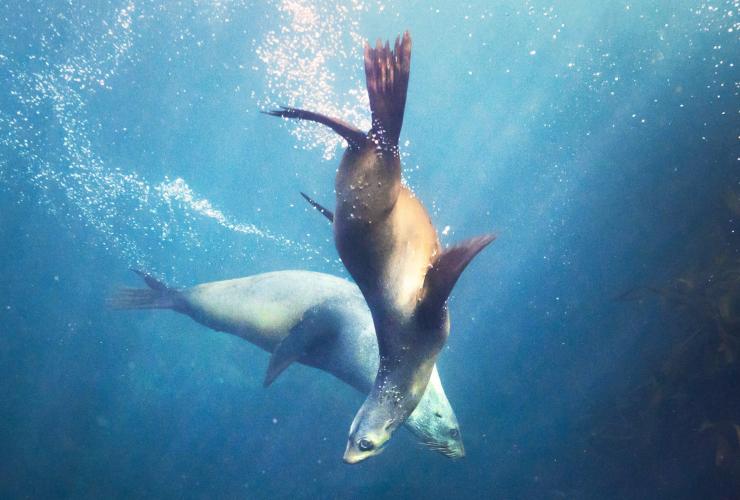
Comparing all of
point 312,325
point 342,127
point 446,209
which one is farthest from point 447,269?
point 446,209

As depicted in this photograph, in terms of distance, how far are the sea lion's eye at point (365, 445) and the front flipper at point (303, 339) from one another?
2.62 meters

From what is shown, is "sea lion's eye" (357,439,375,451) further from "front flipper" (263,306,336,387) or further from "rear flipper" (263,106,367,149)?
"front flipper" (263,306,336,387)

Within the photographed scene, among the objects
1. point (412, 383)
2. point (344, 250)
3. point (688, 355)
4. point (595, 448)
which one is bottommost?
point (412, 383)

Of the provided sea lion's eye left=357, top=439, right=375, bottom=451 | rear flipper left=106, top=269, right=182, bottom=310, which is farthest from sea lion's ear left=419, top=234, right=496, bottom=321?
rear flipper left=106, top=269, right=182, bottom=310

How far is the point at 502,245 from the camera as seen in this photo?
18.5 metres

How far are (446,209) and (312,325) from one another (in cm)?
1141

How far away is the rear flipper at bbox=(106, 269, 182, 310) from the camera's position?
22.9 feet

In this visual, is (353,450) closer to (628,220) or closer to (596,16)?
(596,16)

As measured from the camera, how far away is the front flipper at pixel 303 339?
188 inches

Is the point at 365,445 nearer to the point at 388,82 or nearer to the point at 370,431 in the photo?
the point at 370,431

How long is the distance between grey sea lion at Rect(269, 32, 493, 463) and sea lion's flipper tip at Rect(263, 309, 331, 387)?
2699 mm

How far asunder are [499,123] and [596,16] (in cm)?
387

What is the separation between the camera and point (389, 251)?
63.6 inches

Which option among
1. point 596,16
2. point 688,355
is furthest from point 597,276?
point 596,16
